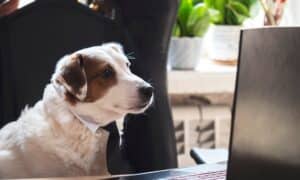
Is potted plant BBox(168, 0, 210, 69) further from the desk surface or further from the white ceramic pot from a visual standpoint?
the desk surface

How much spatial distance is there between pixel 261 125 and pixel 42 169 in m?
0.34

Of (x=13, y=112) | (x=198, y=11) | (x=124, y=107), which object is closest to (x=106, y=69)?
(x=124, y=107)

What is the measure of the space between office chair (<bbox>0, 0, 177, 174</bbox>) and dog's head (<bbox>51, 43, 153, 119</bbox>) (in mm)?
44

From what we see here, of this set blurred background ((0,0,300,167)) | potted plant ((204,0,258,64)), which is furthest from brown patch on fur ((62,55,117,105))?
potted plant ((204,0,258,64))

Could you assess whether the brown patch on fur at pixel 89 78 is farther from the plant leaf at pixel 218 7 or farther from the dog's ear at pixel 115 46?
the plant leaf at pixel 218 7

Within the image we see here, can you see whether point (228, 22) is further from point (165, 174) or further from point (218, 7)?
point (165, 174)

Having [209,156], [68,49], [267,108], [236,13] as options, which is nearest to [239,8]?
[236,13]

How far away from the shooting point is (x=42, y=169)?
2.40ft

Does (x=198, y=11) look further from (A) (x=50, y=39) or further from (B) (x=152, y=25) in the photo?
(A) (x=50, y=39)

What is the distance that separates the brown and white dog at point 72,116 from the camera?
2.36 ft

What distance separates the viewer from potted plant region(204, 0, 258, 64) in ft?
4.26

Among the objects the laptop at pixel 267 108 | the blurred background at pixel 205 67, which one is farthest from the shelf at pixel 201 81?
the laptop at pixel 267 108

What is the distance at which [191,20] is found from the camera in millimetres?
1231

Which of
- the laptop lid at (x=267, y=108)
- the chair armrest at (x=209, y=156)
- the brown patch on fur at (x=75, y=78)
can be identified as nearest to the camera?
the laptop lid at (x=267, y=108)
